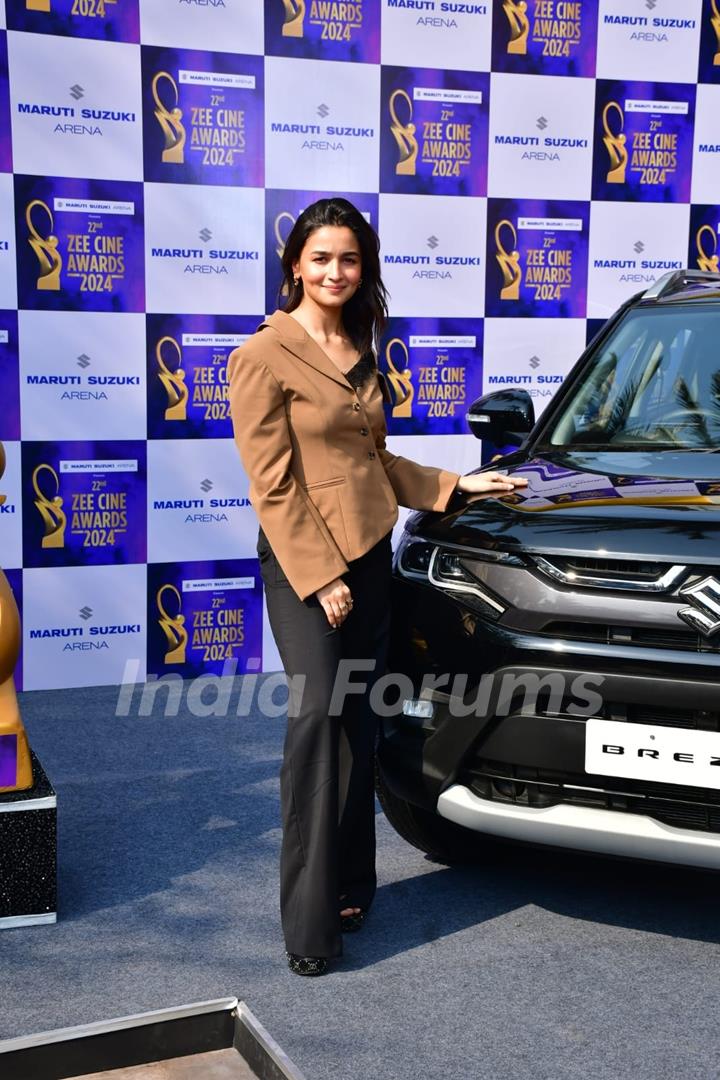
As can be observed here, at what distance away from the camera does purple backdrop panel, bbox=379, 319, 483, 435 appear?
18.5ft

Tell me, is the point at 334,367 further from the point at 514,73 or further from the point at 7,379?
the point at 514,73

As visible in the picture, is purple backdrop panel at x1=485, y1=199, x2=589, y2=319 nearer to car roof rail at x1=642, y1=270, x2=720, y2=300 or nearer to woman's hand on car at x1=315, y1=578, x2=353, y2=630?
car roof rail at x1=642, y1=270, x2=720, y2=300

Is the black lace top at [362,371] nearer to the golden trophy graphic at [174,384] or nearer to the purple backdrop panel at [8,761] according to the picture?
the purple backdrop panel at [8,761]

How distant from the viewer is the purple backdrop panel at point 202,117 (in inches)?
200

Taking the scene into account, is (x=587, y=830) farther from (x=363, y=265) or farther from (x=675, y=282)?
(x=675, y=282)

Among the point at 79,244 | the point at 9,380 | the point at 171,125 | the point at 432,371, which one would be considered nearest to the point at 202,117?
the point at 171,125

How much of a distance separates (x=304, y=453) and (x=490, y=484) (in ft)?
1.74

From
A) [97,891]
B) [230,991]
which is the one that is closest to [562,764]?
[230,991]

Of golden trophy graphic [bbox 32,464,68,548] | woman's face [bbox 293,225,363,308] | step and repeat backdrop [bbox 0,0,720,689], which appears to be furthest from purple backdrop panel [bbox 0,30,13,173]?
woman's face [bbox 293,225,363,308]

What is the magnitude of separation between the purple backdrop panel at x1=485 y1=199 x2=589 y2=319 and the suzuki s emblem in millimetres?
3441

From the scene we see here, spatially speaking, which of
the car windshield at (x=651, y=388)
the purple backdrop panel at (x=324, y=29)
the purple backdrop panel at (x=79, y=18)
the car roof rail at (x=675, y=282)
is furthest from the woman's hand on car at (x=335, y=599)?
the purple backdrop panel at (x=324, y=29)

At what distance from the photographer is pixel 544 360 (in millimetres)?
5930

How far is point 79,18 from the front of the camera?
489cm

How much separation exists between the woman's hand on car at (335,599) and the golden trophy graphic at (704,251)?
4.11 metres
